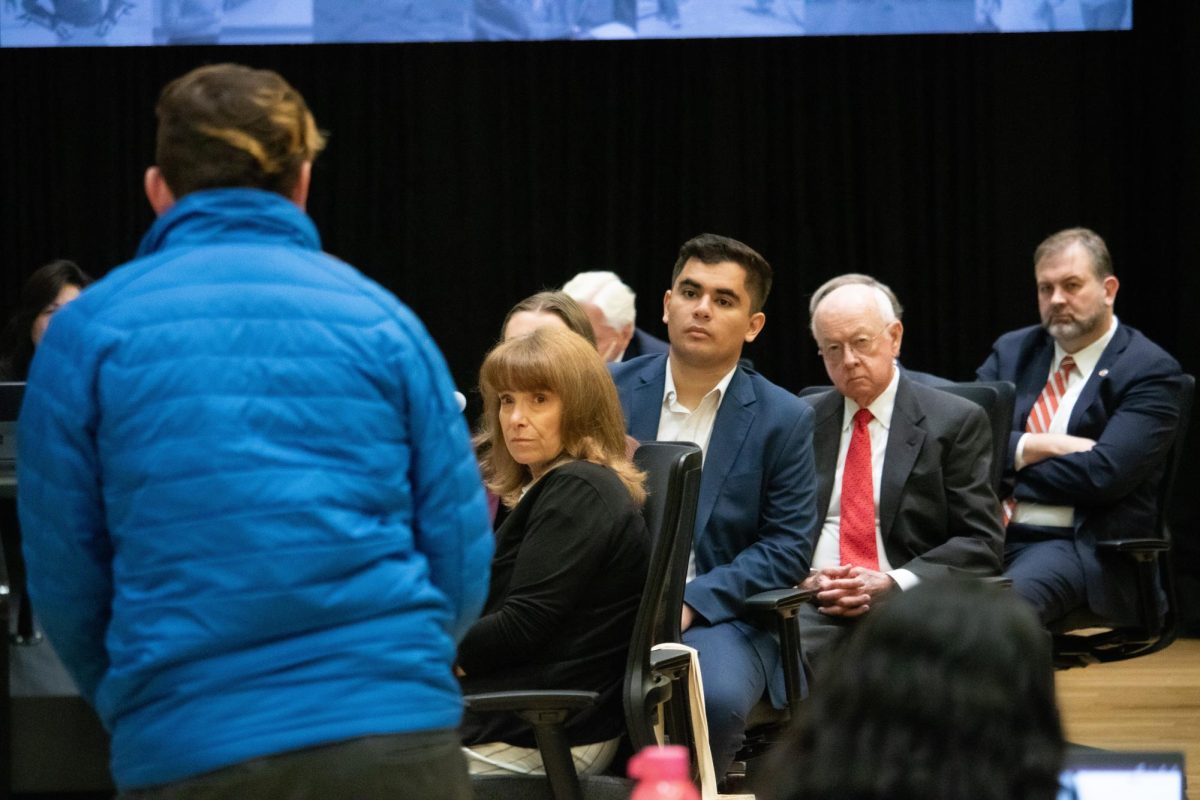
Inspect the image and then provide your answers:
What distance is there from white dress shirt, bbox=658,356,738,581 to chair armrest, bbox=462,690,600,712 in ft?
3.92

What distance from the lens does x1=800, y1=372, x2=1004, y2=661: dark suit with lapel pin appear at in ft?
12.9

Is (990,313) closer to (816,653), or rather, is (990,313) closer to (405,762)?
(816,653)

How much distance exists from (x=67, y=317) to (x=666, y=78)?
215 inches

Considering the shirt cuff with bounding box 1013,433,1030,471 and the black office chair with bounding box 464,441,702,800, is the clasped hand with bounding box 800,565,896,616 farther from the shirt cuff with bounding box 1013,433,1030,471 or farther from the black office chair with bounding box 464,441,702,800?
the shirt cuff with bounding box 1013,433,1030,471

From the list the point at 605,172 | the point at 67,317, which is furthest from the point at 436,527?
the point at 605,172

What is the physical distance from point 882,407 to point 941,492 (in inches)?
11.0

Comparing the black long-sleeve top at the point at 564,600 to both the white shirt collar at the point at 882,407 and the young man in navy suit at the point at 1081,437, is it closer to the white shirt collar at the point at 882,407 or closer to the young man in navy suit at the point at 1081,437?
the white shirt collar at the point at 882,407

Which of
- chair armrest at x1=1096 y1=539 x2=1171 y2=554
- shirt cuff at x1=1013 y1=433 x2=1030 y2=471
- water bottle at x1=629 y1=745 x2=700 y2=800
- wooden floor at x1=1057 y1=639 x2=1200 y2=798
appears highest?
water bottle at x1=629 y1=745 x2=700 y2=800

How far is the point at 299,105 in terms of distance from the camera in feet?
5.84

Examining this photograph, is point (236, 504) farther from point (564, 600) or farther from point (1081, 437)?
point (1081, 437)

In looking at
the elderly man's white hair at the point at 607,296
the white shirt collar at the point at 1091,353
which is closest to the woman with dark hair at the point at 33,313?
the elderly man's white hair at the point at 607,296

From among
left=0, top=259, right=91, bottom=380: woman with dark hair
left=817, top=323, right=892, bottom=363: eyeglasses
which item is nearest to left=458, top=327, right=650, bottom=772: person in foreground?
left=817, top=323, right=892, bottom=363: eyeglasses

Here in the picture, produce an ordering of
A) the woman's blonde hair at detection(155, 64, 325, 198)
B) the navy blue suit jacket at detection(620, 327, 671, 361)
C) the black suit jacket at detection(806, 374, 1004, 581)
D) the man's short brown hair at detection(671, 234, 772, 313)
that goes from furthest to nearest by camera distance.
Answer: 1. the navy blue suit jacket at detection(620, 327, 671, 361)
2. the black suit jacket at detection(806, 374, 1004, 581)
3. the man's short brown hair at detection(671, 234, 772, 313)
4. the woman's blonde hair at detection(155, 64, 325, 198)

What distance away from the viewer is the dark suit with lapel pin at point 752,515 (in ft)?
11.4
